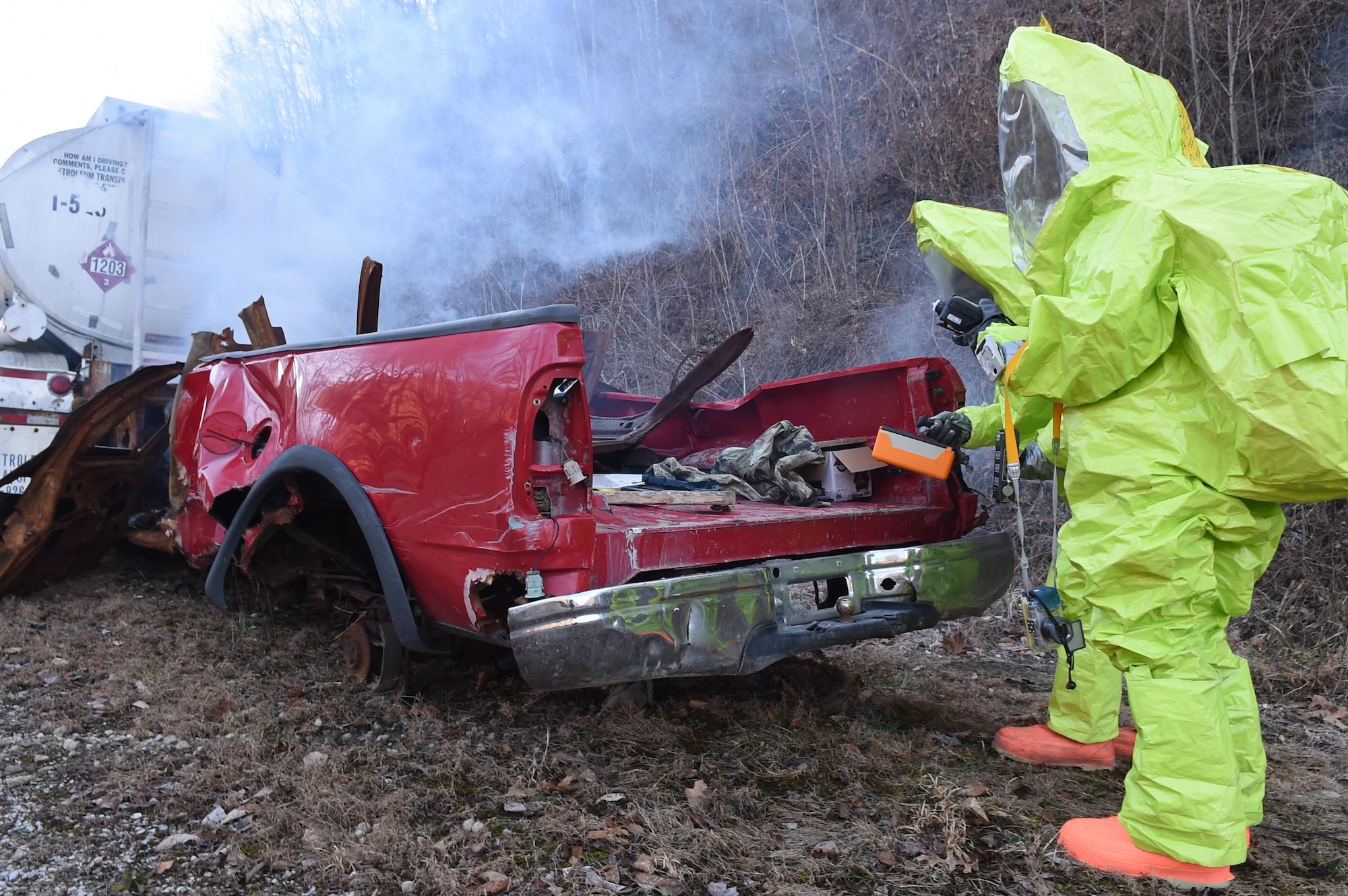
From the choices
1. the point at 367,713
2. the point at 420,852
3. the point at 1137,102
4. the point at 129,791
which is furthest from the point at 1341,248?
the point at 129,791

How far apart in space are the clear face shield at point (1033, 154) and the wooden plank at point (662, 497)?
137 cm

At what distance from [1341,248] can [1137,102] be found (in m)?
0.65

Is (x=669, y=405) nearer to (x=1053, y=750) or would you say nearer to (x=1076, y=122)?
(x=1053, y=750)

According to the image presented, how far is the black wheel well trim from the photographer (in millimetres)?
2986

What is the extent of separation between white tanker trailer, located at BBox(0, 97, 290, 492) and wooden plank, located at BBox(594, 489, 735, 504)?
4362 mm

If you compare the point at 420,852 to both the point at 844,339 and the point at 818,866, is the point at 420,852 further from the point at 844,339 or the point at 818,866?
the point at 844,339

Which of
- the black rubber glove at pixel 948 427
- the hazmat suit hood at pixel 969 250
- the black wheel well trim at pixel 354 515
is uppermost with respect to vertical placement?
the hazmat suit hood at pixel 969 250

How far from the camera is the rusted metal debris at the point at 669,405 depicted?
14.5 feet

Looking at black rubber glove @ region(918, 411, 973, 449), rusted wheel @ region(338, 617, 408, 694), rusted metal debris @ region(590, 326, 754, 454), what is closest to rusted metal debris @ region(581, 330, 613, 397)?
rusted metal debris @ region(590, 326, 754, 454)

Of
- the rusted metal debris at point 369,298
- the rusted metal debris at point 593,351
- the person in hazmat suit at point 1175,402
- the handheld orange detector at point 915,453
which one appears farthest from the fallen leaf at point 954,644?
the rusted metal debris at point 369,298

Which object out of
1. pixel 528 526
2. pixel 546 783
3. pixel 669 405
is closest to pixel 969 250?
pixel 669 405

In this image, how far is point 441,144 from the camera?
366 inches

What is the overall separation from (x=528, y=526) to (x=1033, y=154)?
73.0 inches

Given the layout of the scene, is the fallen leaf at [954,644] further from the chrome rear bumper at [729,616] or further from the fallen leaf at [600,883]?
the fallen leaf at [600,883]
